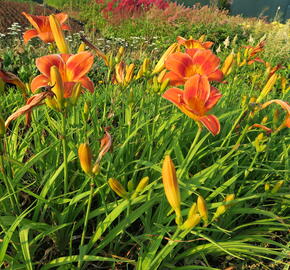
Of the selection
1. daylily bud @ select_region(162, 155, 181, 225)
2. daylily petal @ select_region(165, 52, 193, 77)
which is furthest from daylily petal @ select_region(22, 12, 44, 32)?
daylily bud @ select_region(162, 155, 181, 225)

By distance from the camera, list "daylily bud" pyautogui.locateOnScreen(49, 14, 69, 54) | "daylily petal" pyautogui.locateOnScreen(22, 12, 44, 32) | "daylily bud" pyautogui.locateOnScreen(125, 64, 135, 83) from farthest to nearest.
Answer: "daylily bud" pyautogui.locateOnScreen(125, 64, 135, 83) < "daylily petal" pyautogui.locateOnScreen(22, 12, 44, 32) < "daylily bud" pyautogui.locateOnScreen(49, 14, 69, 54)

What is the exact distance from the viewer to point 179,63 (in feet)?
3.84

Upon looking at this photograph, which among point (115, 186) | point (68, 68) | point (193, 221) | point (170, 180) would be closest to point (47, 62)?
point (68, 68)

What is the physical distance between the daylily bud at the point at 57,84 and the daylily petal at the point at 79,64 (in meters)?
0.12

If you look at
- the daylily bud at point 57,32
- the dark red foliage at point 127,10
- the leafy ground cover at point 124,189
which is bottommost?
the dark red foliage at point 127,10

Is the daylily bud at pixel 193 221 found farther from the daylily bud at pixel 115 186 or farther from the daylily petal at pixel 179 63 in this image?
the daylily petal at pixel 179 63

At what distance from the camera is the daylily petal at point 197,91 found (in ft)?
3.30

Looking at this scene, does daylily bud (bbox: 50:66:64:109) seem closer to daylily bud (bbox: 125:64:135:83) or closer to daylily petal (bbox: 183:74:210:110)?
daylily petal (bbox: 183:74:210:110)

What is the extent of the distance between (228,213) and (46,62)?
→ 940mm

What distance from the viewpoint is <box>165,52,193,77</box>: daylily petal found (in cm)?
116

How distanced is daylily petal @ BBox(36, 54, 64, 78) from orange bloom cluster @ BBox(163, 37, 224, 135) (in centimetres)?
36

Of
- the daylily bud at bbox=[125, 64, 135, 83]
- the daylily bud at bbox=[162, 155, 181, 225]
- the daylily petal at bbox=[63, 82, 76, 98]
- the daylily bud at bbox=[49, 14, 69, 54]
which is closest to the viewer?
the daylily bud at bbox=[162, 155, 181, 225]

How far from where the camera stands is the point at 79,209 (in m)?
1.21

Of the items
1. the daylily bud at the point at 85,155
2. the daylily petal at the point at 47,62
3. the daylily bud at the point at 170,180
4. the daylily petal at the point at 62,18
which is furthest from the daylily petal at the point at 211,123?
the daylily petal at the point at 62,18
